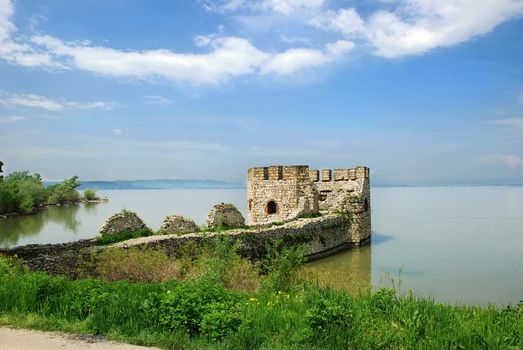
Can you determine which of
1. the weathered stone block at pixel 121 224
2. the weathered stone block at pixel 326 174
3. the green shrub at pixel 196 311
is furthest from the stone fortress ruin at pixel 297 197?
the green shrub at pixel 196 311

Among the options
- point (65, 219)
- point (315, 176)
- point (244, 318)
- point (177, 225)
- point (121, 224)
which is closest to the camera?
point (244, 318)

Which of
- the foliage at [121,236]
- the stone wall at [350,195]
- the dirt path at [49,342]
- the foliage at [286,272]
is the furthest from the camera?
the stone wall at [350,195]

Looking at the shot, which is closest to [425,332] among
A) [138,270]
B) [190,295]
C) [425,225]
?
[190,295]

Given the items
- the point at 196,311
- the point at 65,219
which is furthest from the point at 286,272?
the point at 65,219

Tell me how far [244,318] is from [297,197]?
17.3 metres

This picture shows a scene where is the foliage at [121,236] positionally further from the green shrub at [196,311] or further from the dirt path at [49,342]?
the green shrub at [196,311]

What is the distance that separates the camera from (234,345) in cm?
560

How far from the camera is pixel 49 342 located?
222 inches

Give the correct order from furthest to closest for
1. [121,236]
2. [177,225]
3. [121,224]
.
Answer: [177,225] → [121,224] → [121,236]

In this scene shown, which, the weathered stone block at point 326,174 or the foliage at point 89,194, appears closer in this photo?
the weathered stone block at point 326,174

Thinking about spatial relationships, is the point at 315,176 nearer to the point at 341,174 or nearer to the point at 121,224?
the point at 341,174

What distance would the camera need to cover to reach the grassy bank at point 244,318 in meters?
5.65

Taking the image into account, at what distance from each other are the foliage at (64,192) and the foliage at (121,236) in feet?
207

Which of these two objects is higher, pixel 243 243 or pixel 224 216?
pixel 224 216
